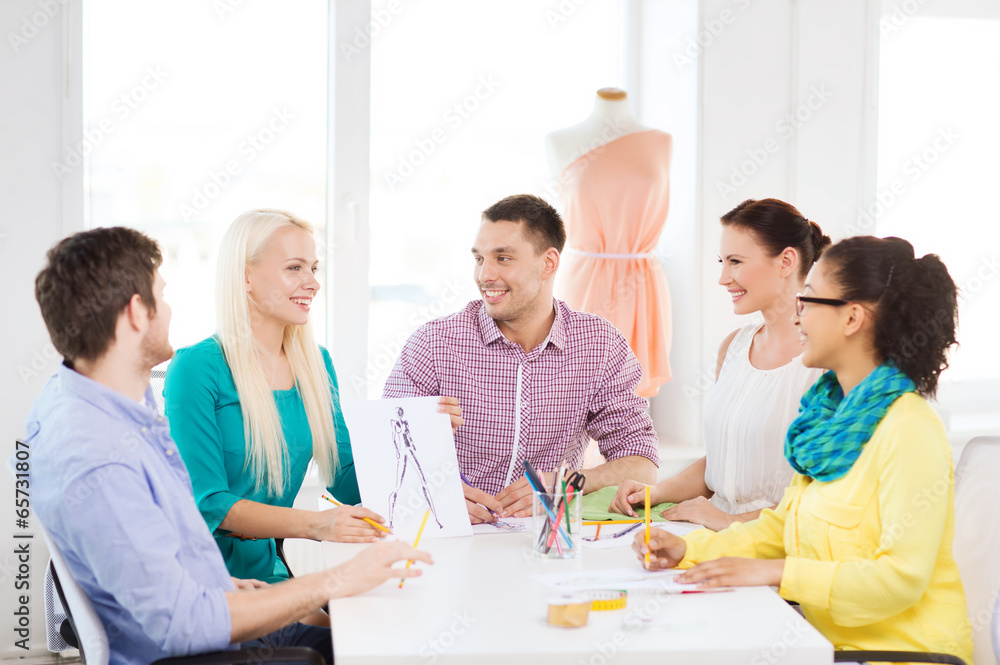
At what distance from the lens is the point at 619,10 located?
400 centimetres

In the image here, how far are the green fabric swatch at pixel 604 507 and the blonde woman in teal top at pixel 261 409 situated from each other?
19.8 inches

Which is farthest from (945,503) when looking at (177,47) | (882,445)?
(177,47)

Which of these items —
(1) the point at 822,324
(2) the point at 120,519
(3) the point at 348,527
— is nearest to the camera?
(2) the point at 120,519

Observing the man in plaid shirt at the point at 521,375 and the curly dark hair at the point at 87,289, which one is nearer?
the curly dark hair at the point at 87,289

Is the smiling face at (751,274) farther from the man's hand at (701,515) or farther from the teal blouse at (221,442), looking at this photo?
the teal blouse at (221,442)

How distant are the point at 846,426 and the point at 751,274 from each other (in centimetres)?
75

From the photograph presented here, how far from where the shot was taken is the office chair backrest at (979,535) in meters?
1.71

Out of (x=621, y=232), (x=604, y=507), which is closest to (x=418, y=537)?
(x=604, y=507)

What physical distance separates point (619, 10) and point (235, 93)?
1.76 meters

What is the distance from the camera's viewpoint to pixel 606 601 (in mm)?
1447

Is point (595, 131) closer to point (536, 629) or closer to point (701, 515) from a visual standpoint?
point (701, 515)

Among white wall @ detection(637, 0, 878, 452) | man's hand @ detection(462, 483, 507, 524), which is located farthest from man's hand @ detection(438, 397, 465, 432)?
white wall @ detection(637, 0, 878, 452)

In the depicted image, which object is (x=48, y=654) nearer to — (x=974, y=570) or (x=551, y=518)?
(x=551, y=518)

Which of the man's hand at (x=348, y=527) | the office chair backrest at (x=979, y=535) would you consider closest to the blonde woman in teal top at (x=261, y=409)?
the man's hand at (x=348, y=527)
